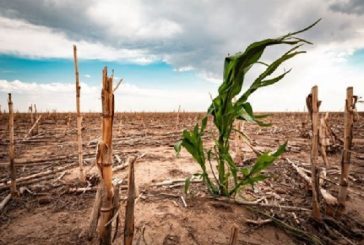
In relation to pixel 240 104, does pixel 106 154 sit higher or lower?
lower

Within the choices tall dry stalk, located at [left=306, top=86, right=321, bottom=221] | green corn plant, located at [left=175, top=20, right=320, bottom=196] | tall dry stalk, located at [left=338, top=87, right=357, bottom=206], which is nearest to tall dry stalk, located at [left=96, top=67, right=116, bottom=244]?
green corn plant, located at [left=175, top=20, right=320, bottom=196]

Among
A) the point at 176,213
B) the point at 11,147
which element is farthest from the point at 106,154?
the point at 11,147

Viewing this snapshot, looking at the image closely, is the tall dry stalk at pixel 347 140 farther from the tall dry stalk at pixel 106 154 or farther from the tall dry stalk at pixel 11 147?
the tall dry stalk at pixel 11 147

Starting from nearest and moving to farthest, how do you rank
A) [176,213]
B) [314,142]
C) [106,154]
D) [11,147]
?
[106,154] < [314,142] < [176,213] < [11,147]

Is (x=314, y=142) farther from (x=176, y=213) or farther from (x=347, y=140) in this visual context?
(x=176, y=213)

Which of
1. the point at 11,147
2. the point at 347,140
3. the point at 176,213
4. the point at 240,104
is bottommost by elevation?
the point at 176,213

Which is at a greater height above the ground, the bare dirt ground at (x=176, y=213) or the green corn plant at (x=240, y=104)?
the green corn plant at (x=240, y=104)

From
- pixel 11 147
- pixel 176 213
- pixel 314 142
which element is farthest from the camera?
pixel 11 147

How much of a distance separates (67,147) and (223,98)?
6820mm

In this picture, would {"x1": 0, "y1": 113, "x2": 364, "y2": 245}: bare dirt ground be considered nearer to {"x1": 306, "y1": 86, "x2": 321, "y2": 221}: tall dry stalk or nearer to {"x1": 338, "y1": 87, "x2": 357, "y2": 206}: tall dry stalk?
{"x1": 306, "y1": 86, "x2": 321, "y2": 221}: tall dry stalk

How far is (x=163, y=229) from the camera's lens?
2.49 metres

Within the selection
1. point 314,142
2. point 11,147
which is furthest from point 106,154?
point 11,147

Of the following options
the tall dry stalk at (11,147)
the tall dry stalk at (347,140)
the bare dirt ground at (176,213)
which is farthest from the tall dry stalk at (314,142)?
the tall dry stalk at (11,147)

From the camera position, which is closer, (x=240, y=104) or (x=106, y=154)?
(x=106, y=154)
